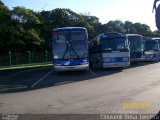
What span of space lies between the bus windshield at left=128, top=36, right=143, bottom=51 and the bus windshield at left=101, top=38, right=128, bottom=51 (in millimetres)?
5340

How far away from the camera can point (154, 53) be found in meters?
36.1

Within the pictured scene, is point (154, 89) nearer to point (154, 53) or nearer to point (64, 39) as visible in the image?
point (64, 39)

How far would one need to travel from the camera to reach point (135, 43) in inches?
1244

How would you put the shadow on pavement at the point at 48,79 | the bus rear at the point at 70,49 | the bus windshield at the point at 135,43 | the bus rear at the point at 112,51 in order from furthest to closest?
the bus windshield at the point at 135,43
the bus rear at the point at 112,51
the bus rear at the point at 70,49
the shadow on pavement at the point at 48,79

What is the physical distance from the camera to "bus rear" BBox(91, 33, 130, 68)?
25625 mm

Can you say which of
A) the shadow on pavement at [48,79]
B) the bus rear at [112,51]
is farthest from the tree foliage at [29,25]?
the shadow on pavement at [48,79]

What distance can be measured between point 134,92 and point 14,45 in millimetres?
41213

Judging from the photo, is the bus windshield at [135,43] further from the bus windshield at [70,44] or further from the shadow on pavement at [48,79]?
the bus windshield at [70,44]

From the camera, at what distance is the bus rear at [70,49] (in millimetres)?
23297

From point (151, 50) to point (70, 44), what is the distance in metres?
14.8

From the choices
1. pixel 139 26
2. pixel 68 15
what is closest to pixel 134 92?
pixel 68 15

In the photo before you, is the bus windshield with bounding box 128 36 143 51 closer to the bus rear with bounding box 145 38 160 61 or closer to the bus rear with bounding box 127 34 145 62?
the bus rear with bounding box 127 34 145 62

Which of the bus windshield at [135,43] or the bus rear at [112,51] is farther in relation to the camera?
the bus windshield at [135,43]

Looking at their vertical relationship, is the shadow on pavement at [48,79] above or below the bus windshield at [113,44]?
below
